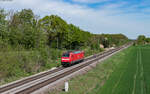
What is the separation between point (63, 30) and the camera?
65.9m

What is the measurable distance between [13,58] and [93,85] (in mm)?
13139

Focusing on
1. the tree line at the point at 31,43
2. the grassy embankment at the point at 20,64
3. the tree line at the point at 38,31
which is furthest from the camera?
the tree line at the point at 38,31

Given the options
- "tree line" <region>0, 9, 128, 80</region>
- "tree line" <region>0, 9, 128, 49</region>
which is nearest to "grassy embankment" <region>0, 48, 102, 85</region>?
"tree line" <region>0, 9, 128, 80</region>

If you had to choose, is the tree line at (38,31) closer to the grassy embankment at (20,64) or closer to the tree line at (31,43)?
the tree line at (31,43)

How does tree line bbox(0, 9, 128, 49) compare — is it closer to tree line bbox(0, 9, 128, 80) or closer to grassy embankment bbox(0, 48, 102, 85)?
tree line bbox(0, 9, 128, 80)

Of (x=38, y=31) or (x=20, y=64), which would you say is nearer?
(x=20, y=64)

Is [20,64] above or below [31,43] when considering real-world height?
below

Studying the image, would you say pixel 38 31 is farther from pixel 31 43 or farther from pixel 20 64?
pixel 20 64

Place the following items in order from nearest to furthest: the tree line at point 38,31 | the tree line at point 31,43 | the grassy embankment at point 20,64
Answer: the grassy embankment at point 20,64, the tree line at point 31,43, the tree line at point 38,31

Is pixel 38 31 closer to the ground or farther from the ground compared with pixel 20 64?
farther from the ground

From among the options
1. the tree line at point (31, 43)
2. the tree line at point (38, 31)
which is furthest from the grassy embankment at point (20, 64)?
the tree line at point (38, 31)

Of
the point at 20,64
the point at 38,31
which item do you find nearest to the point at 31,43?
the point at 38,31

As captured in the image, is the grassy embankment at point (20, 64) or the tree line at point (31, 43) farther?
the tree line at point (31, 43)

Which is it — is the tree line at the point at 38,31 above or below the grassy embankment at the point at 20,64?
above
